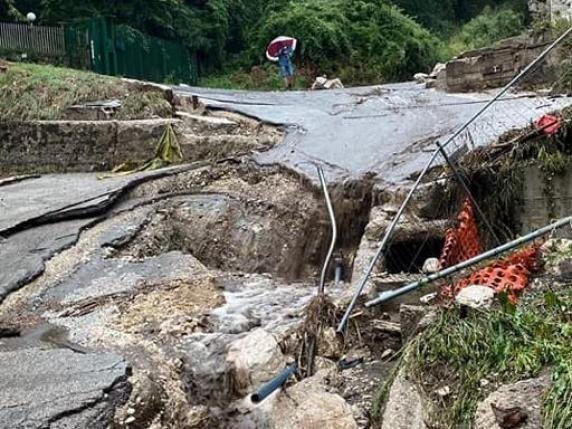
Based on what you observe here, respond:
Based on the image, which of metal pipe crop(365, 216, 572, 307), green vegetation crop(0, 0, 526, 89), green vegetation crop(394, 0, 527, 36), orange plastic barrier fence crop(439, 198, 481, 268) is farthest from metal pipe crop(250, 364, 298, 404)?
green vegetation crop(394, 0, 527, 36)

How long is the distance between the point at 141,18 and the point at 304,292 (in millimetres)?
16254

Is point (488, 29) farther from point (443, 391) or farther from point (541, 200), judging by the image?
point (443, 391)

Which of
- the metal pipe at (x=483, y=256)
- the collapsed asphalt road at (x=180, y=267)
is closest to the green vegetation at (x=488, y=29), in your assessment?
the collapsed asphalt road at (x=180, y=267)

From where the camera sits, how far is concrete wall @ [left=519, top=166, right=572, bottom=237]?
22.3 ft

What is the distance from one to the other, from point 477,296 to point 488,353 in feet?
2.35

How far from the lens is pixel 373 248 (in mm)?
6723

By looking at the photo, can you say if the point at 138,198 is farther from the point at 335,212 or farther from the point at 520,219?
the point at 520,219

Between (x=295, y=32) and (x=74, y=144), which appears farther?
(x=295, y=32)

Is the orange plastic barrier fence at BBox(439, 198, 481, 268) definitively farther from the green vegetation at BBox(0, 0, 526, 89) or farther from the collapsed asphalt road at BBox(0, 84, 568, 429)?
the green vegetation at BBox(0, 0, 526, 89)

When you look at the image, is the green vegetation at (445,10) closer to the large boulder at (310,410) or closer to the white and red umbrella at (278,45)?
the white and red umbrella at (278,45)

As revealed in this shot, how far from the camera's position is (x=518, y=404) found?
131 inches

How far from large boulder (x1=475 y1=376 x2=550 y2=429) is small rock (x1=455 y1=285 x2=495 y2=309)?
813 millimetres

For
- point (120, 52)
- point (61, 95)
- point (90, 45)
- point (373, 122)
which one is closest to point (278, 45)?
point (120, 52)

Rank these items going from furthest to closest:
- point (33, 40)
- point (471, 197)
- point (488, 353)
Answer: point (33, 40), point (471, 197), point (488, 353)
